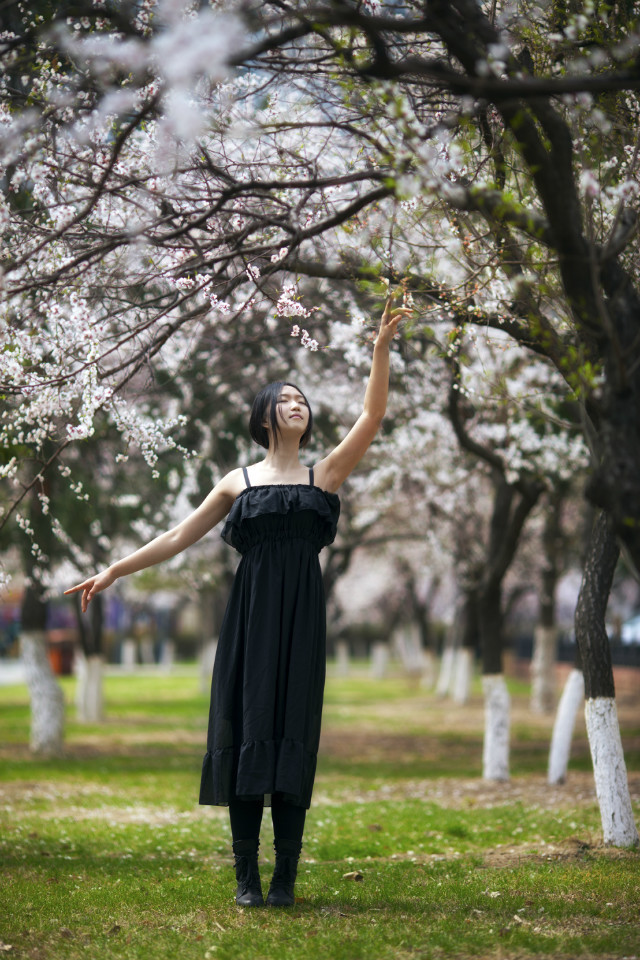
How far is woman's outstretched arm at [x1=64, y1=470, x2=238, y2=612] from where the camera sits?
198 inches

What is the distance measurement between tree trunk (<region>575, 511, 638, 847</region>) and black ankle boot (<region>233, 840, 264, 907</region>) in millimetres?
2906

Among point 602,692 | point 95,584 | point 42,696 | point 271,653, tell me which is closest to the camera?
point 271,653

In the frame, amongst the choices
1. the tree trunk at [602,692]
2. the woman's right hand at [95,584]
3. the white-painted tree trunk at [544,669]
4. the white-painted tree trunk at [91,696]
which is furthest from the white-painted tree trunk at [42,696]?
the white-painted tree trunk at [544,669]

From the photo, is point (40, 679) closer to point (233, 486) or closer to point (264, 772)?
point (233, 486)

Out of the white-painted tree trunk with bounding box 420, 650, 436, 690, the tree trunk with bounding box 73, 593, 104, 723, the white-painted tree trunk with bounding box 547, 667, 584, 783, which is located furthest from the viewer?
the white-painted tree trunk with bounding box 420, 650, 436, 690

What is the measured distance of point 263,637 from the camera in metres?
4.77

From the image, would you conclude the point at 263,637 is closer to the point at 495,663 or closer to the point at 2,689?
the point at 495,663

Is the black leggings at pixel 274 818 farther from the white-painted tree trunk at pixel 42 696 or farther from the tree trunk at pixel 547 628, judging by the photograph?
the tree trunk at pixel 547 628

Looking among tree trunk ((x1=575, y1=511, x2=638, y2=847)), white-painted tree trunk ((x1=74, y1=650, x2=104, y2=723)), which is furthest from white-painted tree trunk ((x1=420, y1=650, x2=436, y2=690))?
tree trunk ((x1=575, y1=511, x2=638, y2=847))

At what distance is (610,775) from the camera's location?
688 cm

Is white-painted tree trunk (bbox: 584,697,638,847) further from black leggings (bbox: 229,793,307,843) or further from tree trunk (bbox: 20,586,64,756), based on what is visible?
tree trunk (bbox: 20,586,64,756)

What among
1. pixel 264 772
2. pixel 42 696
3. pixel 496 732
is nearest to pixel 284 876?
pixel 264 772

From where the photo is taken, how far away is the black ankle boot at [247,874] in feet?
15.9

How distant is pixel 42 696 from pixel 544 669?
1089 cm
